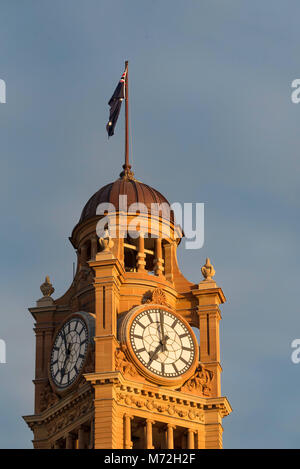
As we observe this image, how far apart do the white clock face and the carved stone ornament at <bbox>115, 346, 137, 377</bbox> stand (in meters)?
0.68

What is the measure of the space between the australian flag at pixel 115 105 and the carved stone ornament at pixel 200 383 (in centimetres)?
1644

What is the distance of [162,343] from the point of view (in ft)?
373

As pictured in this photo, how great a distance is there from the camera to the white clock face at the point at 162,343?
11312 centimetres

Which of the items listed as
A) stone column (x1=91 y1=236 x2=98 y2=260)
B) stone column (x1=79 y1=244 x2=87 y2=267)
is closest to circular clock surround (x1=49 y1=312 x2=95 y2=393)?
stone column (x1=91 y1=236 x2=98 y2=260)

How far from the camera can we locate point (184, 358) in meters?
114

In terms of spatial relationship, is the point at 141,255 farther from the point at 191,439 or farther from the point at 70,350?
the point at 191,439

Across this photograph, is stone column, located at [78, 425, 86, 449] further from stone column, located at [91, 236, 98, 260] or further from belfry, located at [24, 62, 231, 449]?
stone column, located at [91, 236, 98, 260]

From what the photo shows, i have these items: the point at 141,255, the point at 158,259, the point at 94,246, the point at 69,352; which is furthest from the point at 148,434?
the point at 94,246

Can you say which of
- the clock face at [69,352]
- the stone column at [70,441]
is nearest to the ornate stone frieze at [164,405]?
the clock face at [69,352]

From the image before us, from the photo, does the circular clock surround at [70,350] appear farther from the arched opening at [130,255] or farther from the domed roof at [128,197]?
the domed roof at [128,197]
